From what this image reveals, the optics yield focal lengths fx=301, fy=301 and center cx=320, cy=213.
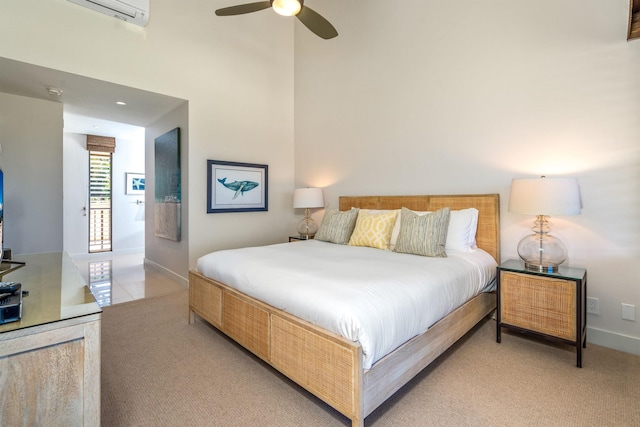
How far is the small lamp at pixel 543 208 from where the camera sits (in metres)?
2.13

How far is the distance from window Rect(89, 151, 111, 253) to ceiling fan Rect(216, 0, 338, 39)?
5456mm

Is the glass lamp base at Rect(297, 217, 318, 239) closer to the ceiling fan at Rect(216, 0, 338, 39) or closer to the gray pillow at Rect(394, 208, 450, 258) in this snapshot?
the gray pillow at Rect(394, 208, 450, 258)

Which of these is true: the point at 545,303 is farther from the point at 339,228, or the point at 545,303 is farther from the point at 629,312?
the point at 339,228

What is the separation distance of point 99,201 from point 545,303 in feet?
25.2

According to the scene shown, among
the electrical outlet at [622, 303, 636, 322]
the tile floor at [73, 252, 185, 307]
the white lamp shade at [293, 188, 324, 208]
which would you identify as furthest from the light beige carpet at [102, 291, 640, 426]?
the white lamp shade at [293, 188, 324, 208]

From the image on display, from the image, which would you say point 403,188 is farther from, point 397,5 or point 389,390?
point 389,390

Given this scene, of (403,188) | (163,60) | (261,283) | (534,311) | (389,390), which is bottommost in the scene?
(389,390)

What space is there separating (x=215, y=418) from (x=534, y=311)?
87.3 inches

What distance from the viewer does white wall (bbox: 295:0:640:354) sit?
2.22 m

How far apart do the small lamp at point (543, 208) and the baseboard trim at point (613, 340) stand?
2.13 feet

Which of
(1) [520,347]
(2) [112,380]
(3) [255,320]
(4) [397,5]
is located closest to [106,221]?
(2) [112,380]

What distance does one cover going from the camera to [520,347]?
2295mm

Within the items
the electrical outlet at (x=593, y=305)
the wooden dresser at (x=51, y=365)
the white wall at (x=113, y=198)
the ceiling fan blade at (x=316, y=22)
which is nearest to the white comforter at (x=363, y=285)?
the electrical outlet at (x=593, y=305)

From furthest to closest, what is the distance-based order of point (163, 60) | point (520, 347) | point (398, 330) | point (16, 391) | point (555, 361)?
point (163, 60) → point (520, 347) → point (555, 361) → point (398, 330) → point (16, 391)
